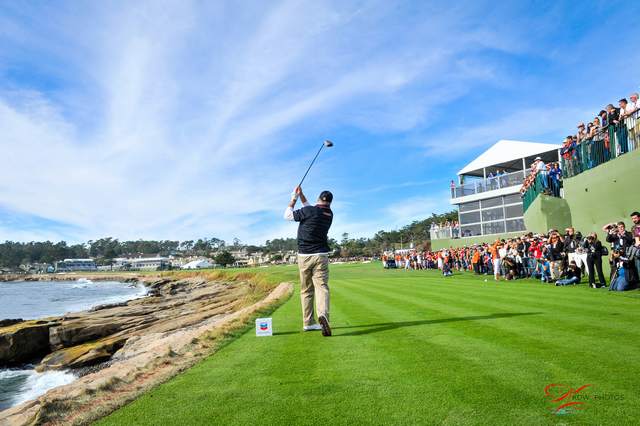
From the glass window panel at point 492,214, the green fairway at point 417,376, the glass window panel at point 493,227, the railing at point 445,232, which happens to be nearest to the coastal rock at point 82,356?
the green fairway at point 417,376

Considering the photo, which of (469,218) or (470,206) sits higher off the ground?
(470,206)

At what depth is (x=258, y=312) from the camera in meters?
11.8

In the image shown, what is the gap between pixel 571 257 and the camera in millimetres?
17641

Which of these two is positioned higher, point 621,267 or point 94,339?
point 621,267

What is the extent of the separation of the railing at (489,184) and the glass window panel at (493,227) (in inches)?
139

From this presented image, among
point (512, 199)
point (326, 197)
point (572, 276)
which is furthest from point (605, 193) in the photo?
point (512, 199)

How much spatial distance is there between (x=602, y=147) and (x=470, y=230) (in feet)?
90.1

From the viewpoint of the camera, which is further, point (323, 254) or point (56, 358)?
point (56, 358)

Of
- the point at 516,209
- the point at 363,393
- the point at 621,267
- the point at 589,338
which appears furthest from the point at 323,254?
the point at 516,209

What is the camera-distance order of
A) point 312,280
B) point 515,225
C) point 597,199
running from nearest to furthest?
point 312,280 < point 597,199 < point 515,225

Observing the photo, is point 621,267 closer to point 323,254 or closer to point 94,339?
point 323,254

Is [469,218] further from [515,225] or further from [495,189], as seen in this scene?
[515,225]

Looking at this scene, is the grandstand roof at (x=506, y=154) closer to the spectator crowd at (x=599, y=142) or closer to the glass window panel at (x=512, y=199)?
the glass window panel at (x=512, y=199)

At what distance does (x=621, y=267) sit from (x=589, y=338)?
8.96 metres
